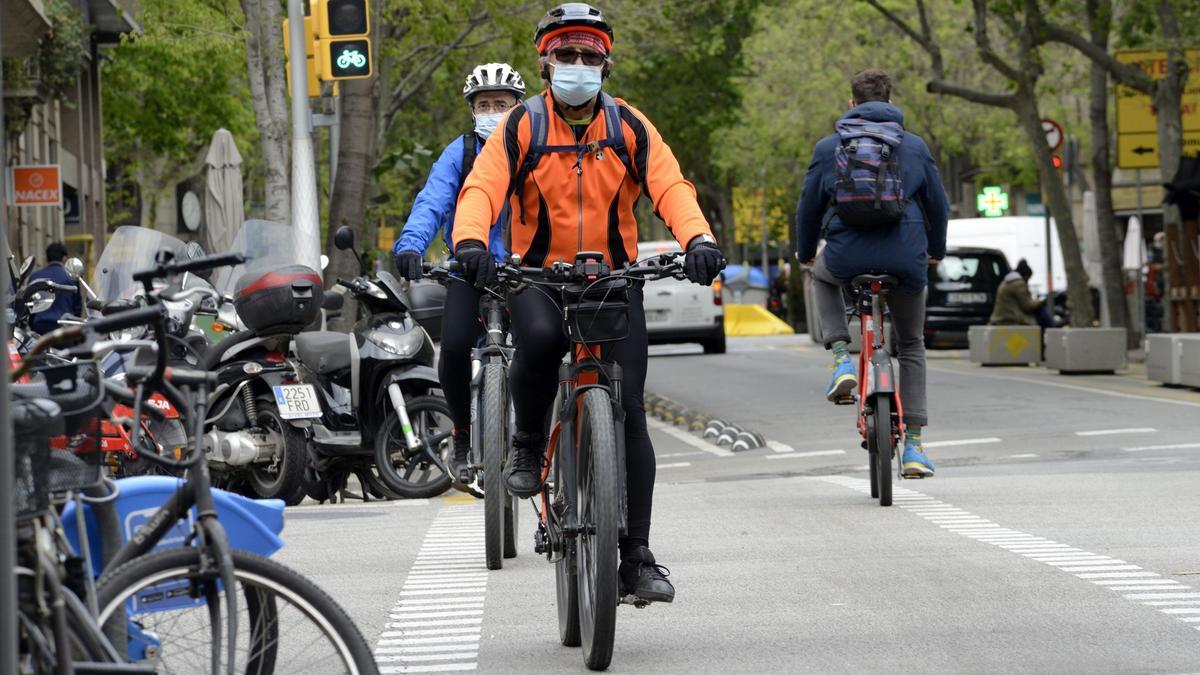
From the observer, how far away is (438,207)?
327 inches

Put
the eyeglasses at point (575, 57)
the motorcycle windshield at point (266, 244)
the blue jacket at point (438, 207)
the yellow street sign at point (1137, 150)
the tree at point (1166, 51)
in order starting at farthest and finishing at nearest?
1. the yellow street sign at point (1137, 150)
2. the tree at point (1166, 51)
3. the motorcycle windshield at point (266, 244)
4. the blue jacket at point (438, 207)
5. the eyeglasses at point (575, 57)

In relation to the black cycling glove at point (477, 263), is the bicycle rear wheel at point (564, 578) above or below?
below

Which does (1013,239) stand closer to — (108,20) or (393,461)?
(108,20)

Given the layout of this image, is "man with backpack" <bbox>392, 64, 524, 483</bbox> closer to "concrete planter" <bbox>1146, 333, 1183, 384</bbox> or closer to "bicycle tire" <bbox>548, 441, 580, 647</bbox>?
"bicycle tire" <bbox>548, 441, 580, 647</bbox>

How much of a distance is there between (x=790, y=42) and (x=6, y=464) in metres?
54.3

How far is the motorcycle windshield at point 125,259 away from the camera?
36.9 ft

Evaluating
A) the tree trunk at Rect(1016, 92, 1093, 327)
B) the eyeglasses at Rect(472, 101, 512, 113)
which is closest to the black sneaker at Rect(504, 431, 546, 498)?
the eyeglasses at Rect(472, 101, 512, 113)

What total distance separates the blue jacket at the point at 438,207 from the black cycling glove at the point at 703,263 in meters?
2.28

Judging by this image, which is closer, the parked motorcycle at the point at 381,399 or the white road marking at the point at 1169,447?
the parked motorcycle at the point at 381,399

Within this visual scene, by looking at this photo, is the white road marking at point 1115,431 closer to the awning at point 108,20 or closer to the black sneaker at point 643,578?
the black sneaker at point 643,578

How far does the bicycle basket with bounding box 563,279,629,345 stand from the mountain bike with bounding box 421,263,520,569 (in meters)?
1.32

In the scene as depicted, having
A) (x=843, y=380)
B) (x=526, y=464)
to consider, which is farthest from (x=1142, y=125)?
(x=526, y=464)

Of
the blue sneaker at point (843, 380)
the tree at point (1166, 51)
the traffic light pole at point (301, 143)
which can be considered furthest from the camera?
the tree at point (1166, 51)

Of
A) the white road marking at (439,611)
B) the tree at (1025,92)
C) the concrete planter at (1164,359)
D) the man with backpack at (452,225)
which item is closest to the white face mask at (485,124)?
the man with backpack at (452,225)
